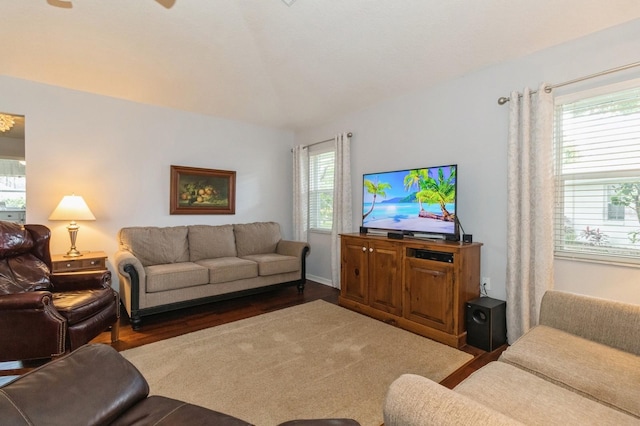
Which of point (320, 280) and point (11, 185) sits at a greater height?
point (11, 185)

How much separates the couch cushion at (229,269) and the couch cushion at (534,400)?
2939 mm

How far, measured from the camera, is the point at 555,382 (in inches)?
55.1

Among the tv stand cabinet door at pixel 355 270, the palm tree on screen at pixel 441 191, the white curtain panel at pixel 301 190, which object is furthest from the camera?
the white curtain panel at pixel 301 190

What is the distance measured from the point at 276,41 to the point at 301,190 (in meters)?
2.42

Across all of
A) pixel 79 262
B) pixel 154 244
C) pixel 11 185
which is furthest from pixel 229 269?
pixel 11 185

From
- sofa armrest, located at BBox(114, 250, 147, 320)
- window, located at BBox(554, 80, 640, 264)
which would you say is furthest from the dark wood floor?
window, located at BBox(554, 80, 640, 264)

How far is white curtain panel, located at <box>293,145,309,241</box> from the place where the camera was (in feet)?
17.2

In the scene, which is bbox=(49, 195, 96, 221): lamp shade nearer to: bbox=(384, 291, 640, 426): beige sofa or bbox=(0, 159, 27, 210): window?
bbox=(0, 159, 27, 210): window

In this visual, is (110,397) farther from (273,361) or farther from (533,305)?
(533,305)

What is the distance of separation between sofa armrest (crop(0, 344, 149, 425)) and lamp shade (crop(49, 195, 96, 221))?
9.10 feet

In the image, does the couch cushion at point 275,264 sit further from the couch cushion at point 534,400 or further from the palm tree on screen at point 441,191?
the couch cushion at point 534,400

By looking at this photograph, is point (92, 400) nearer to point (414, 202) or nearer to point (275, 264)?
point (414, 202)

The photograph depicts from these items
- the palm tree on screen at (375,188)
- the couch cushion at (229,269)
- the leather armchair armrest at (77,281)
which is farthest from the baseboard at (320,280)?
the leather armchair armrest at (77,281)

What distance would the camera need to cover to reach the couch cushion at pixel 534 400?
114 cm
